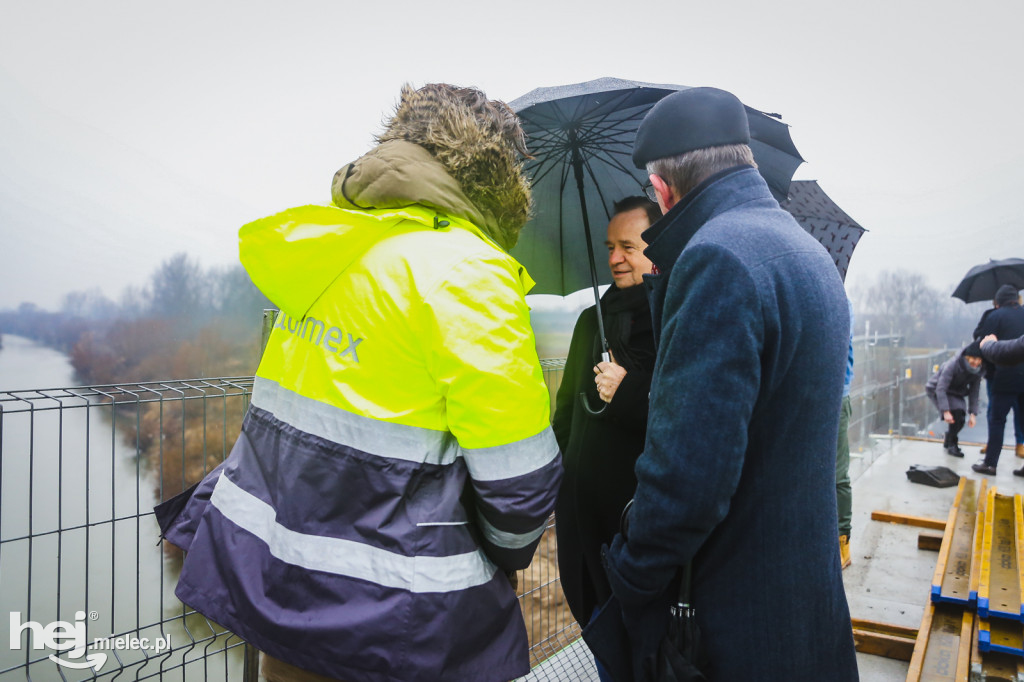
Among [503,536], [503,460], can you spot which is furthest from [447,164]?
[503,536]

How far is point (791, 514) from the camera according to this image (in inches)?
38.8

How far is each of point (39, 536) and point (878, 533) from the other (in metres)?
5.07

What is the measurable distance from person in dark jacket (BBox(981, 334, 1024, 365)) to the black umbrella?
10.2 feet

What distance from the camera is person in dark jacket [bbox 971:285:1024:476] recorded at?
532 cm

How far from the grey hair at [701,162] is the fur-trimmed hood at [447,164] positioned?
0.34 metres

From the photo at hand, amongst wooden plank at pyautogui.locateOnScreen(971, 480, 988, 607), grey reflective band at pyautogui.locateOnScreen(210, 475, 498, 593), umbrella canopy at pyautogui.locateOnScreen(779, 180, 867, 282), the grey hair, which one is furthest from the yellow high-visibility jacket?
wooden plank at pyautogui.locateOnScreen(971, 480, 988, 607)

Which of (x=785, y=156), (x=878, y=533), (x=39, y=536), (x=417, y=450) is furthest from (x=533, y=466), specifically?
(x=878, y=533)

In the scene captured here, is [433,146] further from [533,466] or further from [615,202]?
[615,202]

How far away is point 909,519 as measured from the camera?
14.5ft

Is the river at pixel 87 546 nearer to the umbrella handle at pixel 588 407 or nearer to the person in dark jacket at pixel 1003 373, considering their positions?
the umbrella handle at pixel 588 407

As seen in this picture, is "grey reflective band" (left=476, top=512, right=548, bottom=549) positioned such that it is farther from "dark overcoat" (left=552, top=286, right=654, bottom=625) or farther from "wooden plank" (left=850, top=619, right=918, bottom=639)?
"wooden plank" (left=850, top=619, right=918, bottom=639)

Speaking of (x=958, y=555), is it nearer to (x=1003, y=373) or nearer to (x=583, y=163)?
(x=1003, y=373)

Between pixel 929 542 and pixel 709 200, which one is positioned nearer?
pixel 709 200

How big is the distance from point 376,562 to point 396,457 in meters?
0.20
